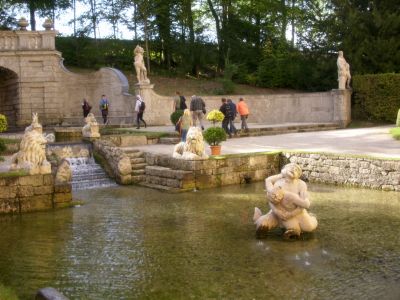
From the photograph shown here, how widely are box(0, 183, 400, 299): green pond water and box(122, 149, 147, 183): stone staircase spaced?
3129 millimetres

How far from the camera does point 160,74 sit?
33.5 m

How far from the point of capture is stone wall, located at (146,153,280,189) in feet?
42.9

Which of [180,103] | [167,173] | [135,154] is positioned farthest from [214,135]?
[180,103]

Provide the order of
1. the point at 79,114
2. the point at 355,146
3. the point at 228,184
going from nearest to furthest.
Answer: the point at 228,184, the point at 355,146, the point at 79,114

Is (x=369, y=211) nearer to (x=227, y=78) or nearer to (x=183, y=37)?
(x=227, y=78)

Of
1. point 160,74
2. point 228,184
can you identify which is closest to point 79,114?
point 160,74

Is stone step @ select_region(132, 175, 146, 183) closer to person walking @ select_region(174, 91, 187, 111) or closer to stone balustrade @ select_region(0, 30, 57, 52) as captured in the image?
person walking @ select_region(174, 91, 187, 111)

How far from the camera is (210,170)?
43.7ft

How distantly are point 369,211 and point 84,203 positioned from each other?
579 centimetres

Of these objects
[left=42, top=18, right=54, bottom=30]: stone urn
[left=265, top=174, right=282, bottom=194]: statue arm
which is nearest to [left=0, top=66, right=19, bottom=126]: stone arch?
[left=42, top=18, right=54, bottom=30]: stone urn

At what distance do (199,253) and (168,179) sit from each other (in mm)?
6078

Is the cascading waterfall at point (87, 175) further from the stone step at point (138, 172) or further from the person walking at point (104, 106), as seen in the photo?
the person walking at point (104, 106)

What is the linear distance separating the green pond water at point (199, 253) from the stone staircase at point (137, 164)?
3.13m

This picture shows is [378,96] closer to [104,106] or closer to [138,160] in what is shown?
[104,106]
